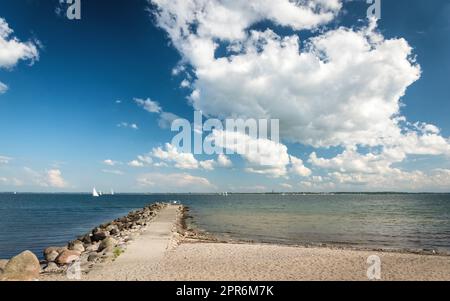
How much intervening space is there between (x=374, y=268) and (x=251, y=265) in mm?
5504

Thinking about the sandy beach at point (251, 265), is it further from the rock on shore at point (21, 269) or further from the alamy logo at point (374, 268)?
the rock on shore at point (21, 269)

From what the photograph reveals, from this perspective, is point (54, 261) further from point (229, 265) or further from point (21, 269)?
point (229, 265)

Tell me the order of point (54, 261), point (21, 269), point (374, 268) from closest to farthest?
point (21, 269) < point (374, 268) < point (54, 261)

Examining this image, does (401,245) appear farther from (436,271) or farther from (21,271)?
(21,271)

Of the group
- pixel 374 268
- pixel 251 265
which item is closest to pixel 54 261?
pixel 251 265

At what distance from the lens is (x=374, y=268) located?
15469mm

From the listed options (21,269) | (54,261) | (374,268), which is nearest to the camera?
(21,269)

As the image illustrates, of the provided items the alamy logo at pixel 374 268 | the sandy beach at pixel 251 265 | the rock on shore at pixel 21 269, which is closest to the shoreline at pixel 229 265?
the sandy beach at pixel 251 265

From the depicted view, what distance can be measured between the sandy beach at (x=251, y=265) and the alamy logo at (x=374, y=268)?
20 cm

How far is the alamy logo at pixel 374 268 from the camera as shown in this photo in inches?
548
